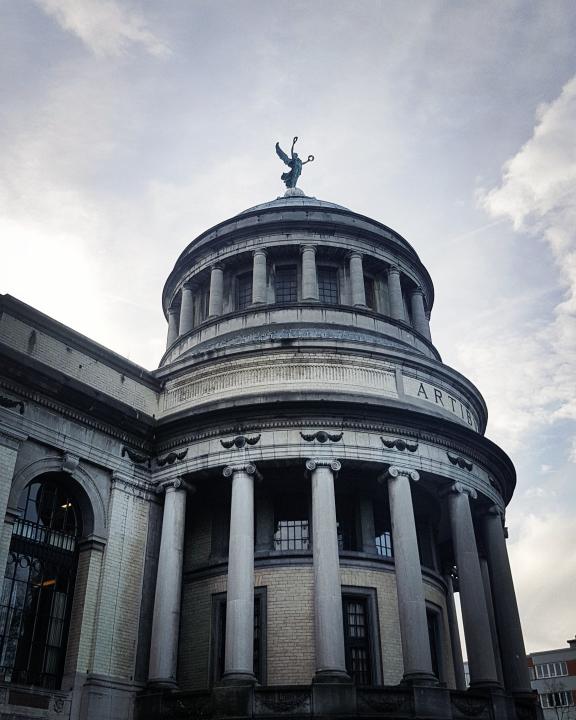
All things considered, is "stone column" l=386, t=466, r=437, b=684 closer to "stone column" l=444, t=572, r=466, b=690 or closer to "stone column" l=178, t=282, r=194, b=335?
"stone column" l=444, t=572, r=466, b=690

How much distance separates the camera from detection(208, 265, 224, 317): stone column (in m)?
31.4

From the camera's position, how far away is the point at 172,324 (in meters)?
35.7

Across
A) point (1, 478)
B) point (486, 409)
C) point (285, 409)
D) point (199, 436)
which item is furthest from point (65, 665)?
point (486, 409)

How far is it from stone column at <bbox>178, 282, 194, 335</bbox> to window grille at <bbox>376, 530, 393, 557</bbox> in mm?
12904

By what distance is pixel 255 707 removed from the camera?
722 inches

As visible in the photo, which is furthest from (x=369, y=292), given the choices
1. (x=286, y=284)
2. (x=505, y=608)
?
(x=505, y=608)

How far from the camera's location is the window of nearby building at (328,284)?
31875mm

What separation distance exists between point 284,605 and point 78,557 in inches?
240

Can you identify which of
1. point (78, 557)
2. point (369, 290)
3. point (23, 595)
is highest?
point (369, 290)

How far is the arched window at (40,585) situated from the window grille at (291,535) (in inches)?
243

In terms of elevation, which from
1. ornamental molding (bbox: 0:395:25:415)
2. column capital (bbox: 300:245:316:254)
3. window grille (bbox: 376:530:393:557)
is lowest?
window grille (bbox: 376:530:393:557)

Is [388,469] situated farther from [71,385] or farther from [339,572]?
[71,385]

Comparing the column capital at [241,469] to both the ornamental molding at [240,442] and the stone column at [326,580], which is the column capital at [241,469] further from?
the stone column at [326,580]

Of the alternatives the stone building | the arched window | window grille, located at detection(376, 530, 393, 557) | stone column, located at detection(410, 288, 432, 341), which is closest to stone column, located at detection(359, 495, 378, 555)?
the stone building
